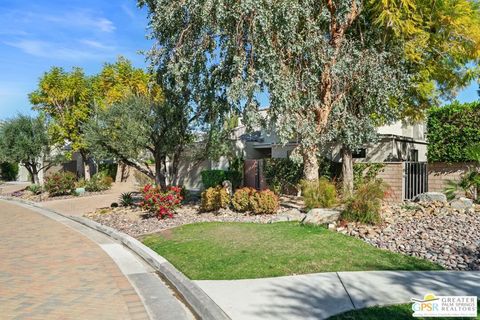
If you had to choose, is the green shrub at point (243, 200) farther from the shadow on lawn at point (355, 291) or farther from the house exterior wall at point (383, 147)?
the shadow on lawn at point (355, 291)

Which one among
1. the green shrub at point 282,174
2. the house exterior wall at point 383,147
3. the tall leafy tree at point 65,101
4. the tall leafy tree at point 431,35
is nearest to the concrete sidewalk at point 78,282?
the house exterior wall at point 383,147

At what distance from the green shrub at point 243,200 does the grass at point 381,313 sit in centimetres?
878

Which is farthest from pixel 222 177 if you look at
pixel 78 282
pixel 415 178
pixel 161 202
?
pixel 78 282

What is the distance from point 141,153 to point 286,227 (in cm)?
799

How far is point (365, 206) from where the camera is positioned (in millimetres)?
10312

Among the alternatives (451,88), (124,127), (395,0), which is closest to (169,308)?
(124,127)

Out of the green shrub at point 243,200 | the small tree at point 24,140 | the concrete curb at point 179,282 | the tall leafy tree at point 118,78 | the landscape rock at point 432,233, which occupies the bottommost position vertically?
the concrete curb at point 179,282

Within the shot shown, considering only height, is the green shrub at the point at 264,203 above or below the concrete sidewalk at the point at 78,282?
above

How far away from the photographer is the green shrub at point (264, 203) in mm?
13797

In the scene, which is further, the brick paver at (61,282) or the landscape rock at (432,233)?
the landscape rock at (432,233)

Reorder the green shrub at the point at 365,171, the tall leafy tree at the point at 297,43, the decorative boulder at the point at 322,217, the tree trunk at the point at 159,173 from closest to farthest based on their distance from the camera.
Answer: the decorative boulder at the point at 322,217 → the tall leafy tree at the point at 297,43 → the green shrub at the point at 365,171 → the tree trunk at the point at 159,173

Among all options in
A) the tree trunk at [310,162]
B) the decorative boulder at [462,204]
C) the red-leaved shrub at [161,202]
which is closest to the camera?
the decorative boulder at [462,204]

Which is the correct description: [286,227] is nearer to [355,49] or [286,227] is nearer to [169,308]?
[169,308]

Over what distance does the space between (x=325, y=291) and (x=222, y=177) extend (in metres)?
16.5
